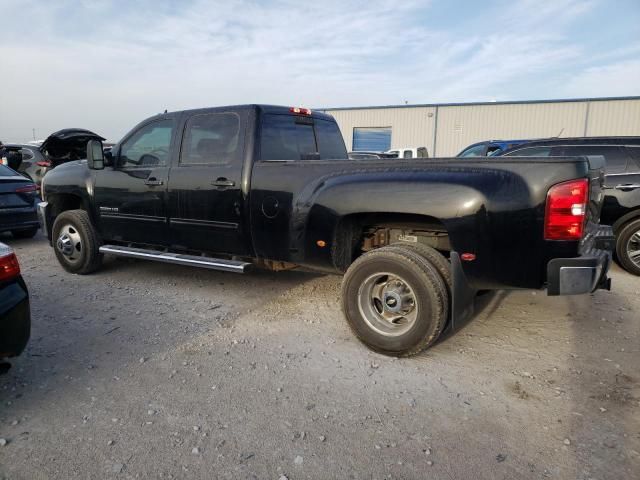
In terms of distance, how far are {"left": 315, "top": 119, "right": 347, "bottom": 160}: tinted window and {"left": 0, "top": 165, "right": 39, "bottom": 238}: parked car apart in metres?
5.43

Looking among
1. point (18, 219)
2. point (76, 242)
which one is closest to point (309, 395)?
point (76, 242)

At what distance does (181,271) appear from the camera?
5.74 meters

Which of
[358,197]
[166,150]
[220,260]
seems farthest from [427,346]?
[166,150]

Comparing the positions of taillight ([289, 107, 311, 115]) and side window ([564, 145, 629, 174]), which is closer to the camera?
taillight ([289, 107, 311, 115])

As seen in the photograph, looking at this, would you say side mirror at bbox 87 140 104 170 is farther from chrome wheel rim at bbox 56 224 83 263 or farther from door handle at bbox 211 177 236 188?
door handle at bbox 211 177 236 188

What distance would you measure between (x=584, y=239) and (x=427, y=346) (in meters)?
1.26

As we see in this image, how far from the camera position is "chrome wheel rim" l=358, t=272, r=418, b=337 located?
11.2 feet

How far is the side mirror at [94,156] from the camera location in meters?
4.95

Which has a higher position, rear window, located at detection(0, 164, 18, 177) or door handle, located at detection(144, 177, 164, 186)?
rear window, located at detection(0, 164, 18, 177)

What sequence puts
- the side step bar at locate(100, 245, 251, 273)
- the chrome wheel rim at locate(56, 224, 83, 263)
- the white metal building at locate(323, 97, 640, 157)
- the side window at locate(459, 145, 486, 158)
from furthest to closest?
the white metal building at locate(323, 97, 640, 157), the side window at locate(459, 145, 486, 158), the chrome wheel rim at locate(56, 224, 83, 263), the side step bar at locate(100, 245, 251, 273)

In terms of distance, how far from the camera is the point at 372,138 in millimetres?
27344

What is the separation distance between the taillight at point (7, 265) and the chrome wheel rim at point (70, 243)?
2895 mm

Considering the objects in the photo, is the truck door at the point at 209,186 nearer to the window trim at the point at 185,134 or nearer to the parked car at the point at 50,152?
the window trim at the point at 185,134

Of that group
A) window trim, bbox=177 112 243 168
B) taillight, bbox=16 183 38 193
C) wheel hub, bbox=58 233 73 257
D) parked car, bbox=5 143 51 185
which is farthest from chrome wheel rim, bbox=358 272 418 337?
parked car, bbox=5 143 51 185
